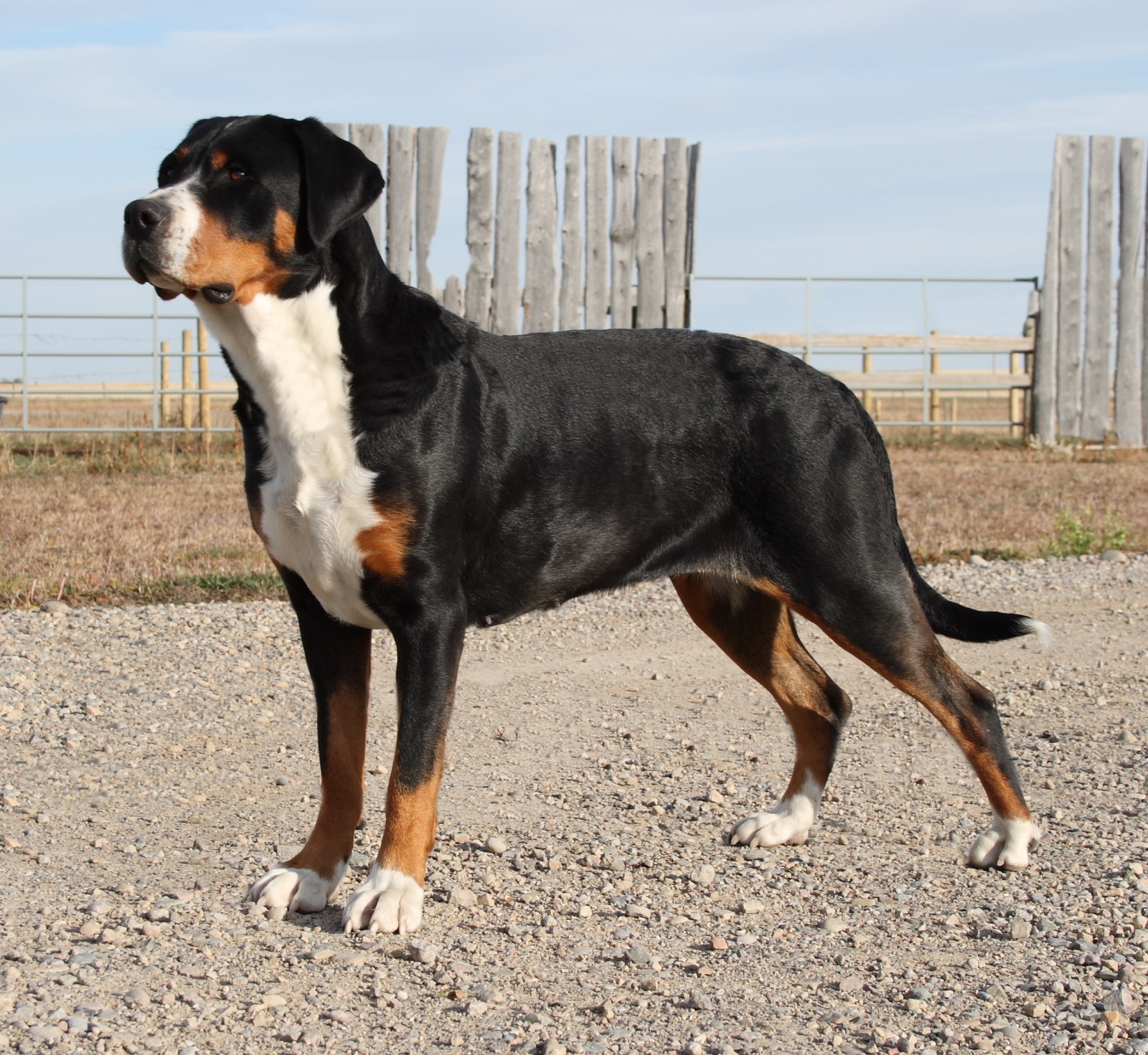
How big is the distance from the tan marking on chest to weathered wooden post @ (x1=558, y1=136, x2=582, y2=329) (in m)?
11.0

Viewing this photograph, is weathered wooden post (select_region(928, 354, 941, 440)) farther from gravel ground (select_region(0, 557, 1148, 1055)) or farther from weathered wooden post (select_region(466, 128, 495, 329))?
gravel ground (select_region(0, 557, 1148, 1055))

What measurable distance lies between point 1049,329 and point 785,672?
12754mm

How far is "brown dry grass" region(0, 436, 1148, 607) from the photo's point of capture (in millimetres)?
7926

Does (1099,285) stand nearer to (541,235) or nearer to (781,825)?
(541,235)

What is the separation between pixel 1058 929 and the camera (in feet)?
11.7

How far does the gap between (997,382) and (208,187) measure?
1443cm

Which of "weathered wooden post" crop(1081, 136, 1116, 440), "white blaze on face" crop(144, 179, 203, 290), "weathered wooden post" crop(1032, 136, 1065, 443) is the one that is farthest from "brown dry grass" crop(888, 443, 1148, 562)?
"white blaze on face" crop(144, 179, 203, 290)

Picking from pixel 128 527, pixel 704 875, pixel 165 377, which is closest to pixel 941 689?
pixel 704 875

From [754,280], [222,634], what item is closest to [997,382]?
[754,280]

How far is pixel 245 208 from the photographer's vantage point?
3.49m

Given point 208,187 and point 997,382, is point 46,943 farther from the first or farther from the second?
point 997,382

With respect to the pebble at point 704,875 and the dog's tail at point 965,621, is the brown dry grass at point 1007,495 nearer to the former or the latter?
the dog's tail at point 965,621

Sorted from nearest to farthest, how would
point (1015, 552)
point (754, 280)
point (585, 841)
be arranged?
1. point (585, 841)
2. point (1015, 552)
3. point (754, 280)

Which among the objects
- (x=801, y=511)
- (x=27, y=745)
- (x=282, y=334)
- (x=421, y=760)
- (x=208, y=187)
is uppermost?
(x=208, y=187)
